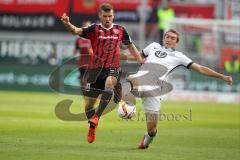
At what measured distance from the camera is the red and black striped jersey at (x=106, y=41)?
46.8 feet

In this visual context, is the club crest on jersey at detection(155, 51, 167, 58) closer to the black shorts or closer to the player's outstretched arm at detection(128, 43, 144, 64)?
the player's outstretched arm at detection(128, 43, 144, 64)

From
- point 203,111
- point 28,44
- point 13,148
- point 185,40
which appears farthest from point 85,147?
point 28,44

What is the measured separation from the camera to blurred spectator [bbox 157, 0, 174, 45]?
36141 mm

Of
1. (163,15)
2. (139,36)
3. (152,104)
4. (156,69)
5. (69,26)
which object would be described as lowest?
(139,36)

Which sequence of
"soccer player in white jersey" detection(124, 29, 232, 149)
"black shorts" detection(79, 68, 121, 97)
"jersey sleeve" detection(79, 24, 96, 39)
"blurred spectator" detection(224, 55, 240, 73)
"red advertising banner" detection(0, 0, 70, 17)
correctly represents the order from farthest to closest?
"red advertising banner" detection(0, 0, 70, 17) < "blurred spectator" detection(224, 55, 240, 73) < "black shorts" detection(79, 68, 121, 97) < "jersey sleeve" detection(79, 24, 96, 39) < "soccer player in white jersey" detection(124, 29, 232, 149)

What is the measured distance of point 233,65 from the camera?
35.1 metres

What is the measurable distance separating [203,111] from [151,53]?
12.4 metres

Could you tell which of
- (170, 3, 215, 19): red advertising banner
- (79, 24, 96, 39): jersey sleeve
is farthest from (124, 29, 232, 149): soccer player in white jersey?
(170, 3, 215, 19): red advertising banner

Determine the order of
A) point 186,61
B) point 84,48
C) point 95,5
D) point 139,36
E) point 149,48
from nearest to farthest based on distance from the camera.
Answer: point 186,61
point 149,48
point 84,48
point 139,36
point 95,5

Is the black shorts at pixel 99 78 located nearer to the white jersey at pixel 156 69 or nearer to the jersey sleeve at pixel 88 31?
the white jersey at pixel 156 69

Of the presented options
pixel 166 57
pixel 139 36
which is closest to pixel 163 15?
pixel 139 36

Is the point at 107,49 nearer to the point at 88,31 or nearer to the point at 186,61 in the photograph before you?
the point at 88,31

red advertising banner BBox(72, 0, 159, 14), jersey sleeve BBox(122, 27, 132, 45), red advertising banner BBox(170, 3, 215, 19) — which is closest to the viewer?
jersey sleeve BBox(122, 27, 132, 45)

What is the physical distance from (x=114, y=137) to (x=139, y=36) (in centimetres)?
2696
